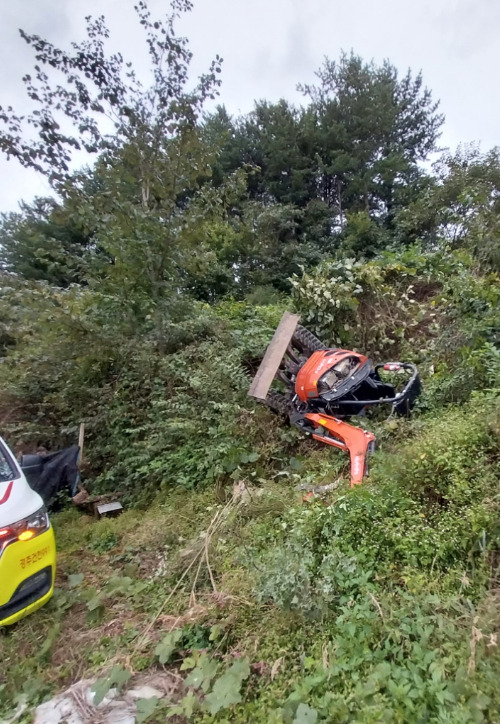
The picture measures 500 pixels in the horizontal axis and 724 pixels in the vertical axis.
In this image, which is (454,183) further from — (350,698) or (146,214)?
(350,698)

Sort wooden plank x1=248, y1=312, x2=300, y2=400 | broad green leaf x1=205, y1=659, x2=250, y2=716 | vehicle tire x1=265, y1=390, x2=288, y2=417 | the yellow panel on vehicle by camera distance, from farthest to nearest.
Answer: vehicle tire x1=265, y1=390, x2=288, y2=417 < wooden plank x1=248, y1=312, x2=300, y2=400 < the yellow panel on vehicle < broad green leaf x1=205, y1=659, x2=250, y2=716

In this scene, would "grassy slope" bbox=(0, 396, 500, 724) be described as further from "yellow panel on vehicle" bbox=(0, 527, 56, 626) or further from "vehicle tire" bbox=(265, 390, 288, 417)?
"vehicle tire" bbox=(265, 390, 288, 417)

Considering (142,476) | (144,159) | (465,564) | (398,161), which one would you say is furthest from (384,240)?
(465,564)

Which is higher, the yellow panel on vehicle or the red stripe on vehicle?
the red stripe on vehicle

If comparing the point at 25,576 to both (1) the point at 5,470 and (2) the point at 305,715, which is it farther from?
(2) the point at 305,715

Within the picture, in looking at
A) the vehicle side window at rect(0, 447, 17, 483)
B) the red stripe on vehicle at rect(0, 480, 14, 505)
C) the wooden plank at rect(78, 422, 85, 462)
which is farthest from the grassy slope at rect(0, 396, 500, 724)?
the wooden plank at rect(78, 422, 85, 462)

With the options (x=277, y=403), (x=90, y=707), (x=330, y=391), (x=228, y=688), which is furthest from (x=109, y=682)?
(x=277, y=403)

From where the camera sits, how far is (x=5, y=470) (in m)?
3.06

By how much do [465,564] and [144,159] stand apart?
18.6 feet

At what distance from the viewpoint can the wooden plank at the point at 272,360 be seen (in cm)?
416

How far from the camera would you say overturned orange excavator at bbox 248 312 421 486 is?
11.8 ft

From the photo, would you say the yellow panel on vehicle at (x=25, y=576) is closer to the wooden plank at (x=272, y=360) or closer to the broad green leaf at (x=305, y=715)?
the broad green leaf at (x=305, y=715)

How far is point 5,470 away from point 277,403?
2585 mm

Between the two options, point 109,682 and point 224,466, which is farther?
point 224,466
